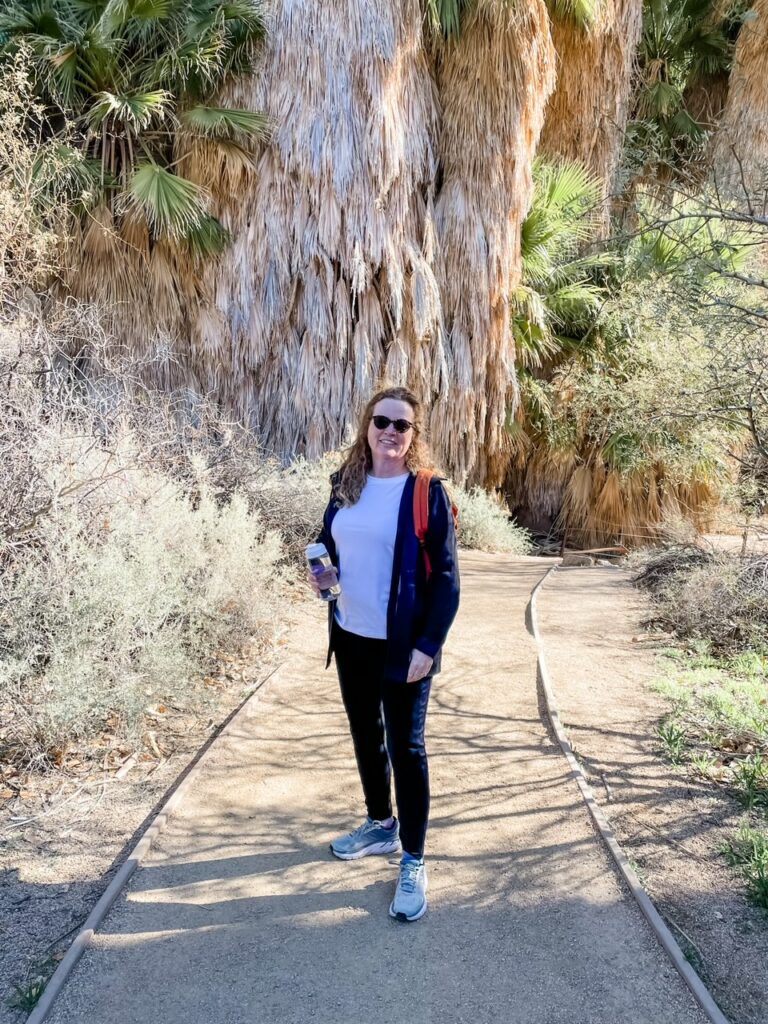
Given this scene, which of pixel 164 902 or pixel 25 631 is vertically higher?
pixel 25 631

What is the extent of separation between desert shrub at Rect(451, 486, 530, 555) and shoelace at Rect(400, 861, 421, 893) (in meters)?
8.76

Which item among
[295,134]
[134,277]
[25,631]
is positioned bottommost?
[25,631]

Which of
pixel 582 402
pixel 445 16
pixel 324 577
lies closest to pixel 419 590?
pixel 324 577

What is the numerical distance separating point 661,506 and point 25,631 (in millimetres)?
11973

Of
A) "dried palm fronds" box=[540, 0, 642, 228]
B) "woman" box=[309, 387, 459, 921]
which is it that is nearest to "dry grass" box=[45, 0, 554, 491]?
"dried palm fronds" box=[540, 0, 642, 228]

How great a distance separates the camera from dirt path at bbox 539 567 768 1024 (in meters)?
2.66

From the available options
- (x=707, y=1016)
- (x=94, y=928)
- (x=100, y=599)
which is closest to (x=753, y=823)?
(x=707, y=1016)

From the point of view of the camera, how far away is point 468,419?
475 inches

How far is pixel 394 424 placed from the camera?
9.46 feet

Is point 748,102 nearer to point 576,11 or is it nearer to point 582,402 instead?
point 576,11

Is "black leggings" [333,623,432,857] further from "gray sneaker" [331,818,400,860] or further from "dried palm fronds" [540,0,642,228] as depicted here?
"dried palm fronds" [540,0,642,228]

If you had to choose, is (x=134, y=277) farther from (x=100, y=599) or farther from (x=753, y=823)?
(x=753, y=823)

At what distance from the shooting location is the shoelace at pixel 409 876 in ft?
9.51

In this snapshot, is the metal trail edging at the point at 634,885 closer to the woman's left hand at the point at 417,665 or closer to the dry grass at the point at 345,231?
the woman's left hand at the point at 417,665
